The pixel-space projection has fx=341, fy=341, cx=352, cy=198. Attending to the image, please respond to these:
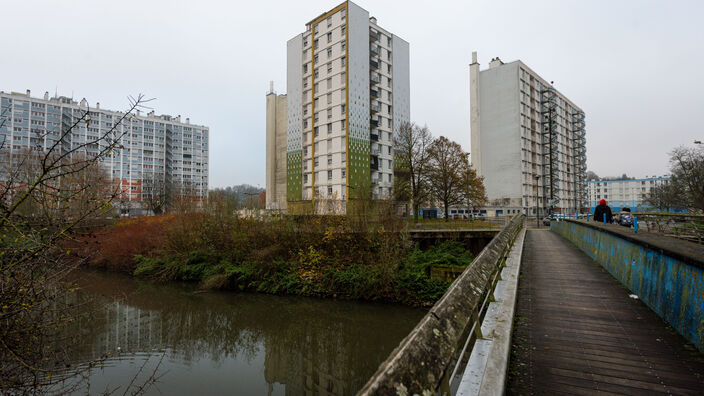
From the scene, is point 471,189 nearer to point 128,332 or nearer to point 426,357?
point 128,332

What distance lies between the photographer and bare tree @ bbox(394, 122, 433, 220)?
34.2m

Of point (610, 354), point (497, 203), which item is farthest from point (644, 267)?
point (497, 203)

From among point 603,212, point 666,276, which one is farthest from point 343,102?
point 666,276

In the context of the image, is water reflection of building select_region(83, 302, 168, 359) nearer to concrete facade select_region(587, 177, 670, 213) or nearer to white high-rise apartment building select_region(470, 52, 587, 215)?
white high-rise apartment building select_region(470, 52, 587, 215)

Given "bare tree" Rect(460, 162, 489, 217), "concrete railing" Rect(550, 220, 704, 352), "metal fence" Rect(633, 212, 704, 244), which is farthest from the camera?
"bare tree" Rect(460, 162, 489, 217)

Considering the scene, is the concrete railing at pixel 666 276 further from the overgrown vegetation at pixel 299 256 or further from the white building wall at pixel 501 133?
the white building wall at pixel 501 133

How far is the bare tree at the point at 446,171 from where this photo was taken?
34250 mm

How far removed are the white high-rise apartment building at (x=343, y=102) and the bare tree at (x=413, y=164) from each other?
534 centimetres

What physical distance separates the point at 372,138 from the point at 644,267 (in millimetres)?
38299

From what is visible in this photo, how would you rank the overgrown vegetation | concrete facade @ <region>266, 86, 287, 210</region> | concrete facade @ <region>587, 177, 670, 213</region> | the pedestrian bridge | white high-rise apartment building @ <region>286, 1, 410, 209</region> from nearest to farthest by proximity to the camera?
the pedestrian bridge < the overgrown vegetation < white high-rise apartment building @ <region>286, 1, 410, 209</region> < concrete facade @ <region>266, 86, 287, 210</region> < concrete facade @ <region>587, 177, 670, 213</region>

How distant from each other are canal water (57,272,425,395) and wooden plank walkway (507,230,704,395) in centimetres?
732

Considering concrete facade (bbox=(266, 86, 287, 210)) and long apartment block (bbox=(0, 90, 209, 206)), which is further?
long apartment block (bbox=(0, 90, 209, 206))

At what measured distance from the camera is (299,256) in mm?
21984

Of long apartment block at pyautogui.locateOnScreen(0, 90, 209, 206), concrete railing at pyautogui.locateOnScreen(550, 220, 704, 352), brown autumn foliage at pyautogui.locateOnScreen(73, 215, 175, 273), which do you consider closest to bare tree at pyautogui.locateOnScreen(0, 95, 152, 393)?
concrete railing at pyautogui.locateOnScreen(550, 220, 704, 352)
